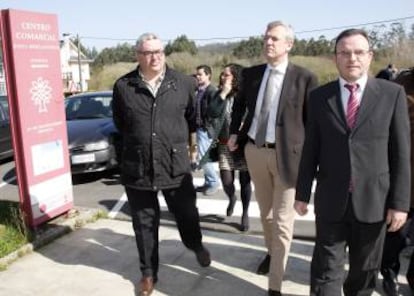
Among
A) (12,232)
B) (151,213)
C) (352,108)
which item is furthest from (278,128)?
(12,232)

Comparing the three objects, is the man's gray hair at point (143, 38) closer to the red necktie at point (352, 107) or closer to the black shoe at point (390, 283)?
the red necktie at point (352, 107)

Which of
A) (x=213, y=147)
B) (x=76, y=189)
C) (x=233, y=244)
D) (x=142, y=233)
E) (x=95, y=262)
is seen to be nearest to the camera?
A: (x=142, y=233)

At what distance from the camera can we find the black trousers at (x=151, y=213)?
398 centimetres

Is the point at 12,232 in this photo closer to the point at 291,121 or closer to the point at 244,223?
the point at 244,223

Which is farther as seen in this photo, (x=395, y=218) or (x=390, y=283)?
(x=390, y=283)

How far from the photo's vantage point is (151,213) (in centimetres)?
402

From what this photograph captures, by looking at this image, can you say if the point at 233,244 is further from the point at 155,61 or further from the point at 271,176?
the point at 155,61

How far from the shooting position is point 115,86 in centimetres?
393

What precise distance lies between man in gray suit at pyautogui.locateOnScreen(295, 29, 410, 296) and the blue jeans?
3.87 meters

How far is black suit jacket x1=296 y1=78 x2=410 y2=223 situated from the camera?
2.78m

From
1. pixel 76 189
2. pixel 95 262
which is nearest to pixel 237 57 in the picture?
pixel 76 189

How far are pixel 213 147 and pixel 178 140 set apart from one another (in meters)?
2.11

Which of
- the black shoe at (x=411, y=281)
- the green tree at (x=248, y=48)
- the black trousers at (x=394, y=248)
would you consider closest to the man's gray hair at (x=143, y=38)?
the black trousers at (x=394, y=248)

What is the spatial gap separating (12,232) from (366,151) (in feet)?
12.3
